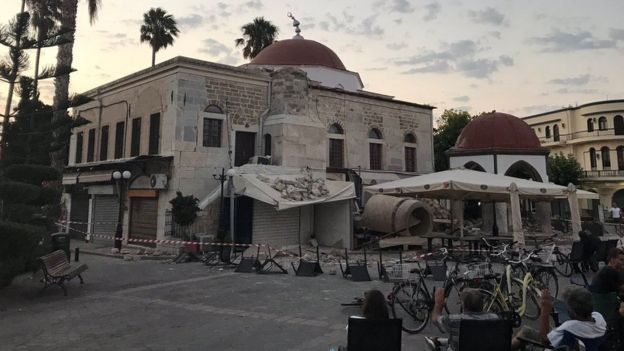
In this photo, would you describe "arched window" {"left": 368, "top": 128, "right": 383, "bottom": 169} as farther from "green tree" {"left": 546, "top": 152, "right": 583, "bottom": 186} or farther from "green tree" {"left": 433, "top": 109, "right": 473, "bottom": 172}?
"green tree" {"left": 546, "top": 152, "right": 583, "bottom": 186}

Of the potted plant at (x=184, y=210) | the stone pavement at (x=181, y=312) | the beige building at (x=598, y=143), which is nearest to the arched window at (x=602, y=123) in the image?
the beige building at (x=598, y=143)

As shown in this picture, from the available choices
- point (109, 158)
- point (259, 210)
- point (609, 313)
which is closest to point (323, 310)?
point (609, 313)

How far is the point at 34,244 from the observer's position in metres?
8.91

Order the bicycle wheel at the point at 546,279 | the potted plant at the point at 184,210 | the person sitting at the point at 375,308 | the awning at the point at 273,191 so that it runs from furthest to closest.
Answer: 1. the potted plant at the point at 184,210
2. the awning at the point at 273,191
3. the bicycle wheel at the point at 546,279
4. the person sitting at the point at 375,308

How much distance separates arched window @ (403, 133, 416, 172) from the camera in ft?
82.5

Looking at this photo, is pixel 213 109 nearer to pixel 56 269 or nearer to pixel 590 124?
pixel 56 269

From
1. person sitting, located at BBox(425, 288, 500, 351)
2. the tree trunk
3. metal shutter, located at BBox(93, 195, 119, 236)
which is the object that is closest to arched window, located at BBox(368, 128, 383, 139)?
metal shutter, located at BBox(93, 195, 119, 236)

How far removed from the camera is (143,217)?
18.3 meters

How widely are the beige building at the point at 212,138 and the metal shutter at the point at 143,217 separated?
43mm

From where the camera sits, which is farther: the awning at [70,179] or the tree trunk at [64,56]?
the awning at [70,179]

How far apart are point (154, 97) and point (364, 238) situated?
424 inches

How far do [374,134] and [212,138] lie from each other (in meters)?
9.54

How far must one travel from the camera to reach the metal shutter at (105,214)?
19.9 metres

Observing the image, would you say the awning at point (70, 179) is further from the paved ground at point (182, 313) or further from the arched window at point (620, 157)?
the arched window at point (620, 157)
